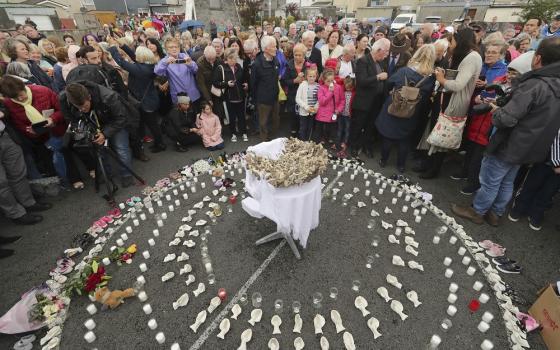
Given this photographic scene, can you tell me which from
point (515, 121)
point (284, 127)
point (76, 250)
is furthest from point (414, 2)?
point (76, 250)

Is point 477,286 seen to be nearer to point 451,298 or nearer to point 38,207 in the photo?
point 451,298

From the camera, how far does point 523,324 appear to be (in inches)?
123

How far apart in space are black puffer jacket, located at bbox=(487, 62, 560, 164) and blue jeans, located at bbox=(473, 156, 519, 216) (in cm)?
22

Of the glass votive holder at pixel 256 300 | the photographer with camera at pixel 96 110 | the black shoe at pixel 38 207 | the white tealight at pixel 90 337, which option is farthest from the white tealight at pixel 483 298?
the black shoe at pixel 38 207

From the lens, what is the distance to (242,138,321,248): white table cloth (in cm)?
347

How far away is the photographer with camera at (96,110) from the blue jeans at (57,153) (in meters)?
0.71

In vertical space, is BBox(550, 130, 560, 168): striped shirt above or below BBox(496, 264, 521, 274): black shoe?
above

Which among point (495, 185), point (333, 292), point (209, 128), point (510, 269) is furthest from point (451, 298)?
point (209, 128)

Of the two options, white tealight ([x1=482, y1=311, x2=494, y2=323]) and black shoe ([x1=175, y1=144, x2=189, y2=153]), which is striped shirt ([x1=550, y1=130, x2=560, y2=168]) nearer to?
white tealight ([x1=482, y1=311, x2=494, y2=323])

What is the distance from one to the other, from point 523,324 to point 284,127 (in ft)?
22.0

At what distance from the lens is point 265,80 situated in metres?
6.63

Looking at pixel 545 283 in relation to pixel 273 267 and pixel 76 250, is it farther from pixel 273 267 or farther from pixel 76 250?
pixel 76 250

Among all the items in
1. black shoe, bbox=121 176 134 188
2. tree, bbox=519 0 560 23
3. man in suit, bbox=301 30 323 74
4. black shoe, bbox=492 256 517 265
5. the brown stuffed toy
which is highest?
tree, bbox=519 0 560 23

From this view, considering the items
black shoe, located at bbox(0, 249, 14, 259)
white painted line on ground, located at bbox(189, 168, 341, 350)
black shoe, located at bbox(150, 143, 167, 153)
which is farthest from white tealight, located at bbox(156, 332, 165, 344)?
black shoe, located at bbox(150, 143, 167, 153)
